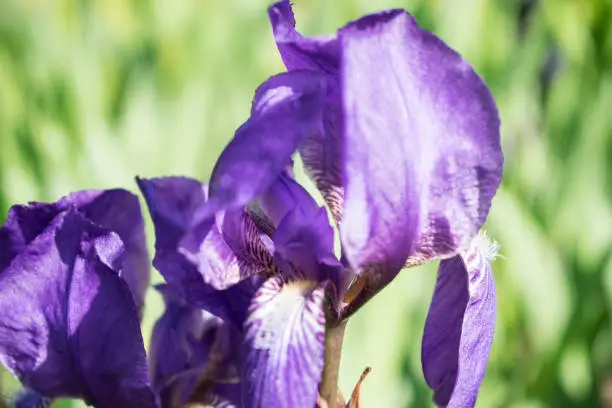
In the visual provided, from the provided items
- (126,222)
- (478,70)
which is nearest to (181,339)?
(126,222)

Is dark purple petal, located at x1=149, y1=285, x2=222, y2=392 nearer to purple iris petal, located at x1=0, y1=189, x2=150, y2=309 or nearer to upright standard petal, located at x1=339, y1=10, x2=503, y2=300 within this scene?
purple iris petal, located at x1=0, y1=189, x2=150, y2=309

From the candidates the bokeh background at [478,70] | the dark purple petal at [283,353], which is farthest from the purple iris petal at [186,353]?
the bokeh background at [478,70]

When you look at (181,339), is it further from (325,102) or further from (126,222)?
(325,102)

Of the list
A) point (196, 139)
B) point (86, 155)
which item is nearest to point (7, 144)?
point (86, 155)

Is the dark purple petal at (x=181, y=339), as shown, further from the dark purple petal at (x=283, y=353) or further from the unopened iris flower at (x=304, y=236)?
the dark purple petal at (x=283, y=353)

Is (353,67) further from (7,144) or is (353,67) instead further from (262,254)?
(7,144)

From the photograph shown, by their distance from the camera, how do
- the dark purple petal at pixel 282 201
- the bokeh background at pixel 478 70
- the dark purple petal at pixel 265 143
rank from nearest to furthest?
the dark purple petal at pixel 265 143, the dark purple petal at pixel 282 201, the bokeh background at pixel 478 70

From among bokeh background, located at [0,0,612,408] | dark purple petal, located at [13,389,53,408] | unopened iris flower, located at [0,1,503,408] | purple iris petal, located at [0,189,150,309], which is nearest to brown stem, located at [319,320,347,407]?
unopened iris flower, located at [0,1,503,408]

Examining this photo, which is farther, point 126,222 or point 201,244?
point 126,222
